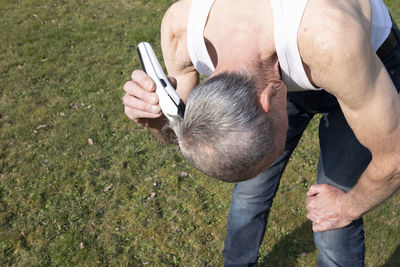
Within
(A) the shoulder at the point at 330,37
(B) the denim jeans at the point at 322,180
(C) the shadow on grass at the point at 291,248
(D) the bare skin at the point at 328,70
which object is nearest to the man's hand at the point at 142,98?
(D) the bare skin at the point at 328,70

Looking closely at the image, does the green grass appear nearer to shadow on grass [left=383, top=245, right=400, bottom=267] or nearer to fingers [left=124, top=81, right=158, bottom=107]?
shadow on grass [left=383, top=245, right=400, bottom=267]

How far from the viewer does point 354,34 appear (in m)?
1.60

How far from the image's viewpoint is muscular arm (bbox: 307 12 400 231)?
1.59 metres

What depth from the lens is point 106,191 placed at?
393cm

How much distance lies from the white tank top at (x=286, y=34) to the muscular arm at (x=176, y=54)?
14 centimetres

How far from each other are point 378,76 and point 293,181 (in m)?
2.41

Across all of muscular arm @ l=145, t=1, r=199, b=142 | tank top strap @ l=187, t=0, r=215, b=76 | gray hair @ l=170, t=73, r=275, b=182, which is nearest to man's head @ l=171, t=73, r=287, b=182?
gray hair @ l=170, t=73, r=275, b=182

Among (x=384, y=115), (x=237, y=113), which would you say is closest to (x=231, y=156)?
(x=237, y=113)

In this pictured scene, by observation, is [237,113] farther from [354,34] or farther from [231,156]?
[354,34]

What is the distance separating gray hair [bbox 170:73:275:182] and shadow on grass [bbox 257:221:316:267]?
6.10 feet

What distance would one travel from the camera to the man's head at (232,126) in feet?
5.19

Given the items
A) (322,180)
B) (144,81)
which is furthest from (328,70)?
(322,180)

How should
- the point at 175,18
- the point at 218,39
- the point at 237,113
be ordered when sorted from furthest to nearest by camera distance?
the point at 175,18
the point at 218,39
the point at 237,113

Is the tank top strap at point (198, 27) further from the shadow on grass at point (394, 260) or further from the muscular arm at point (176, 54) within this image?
the shadow on grass at point (394, 260)
